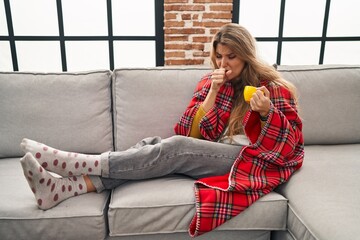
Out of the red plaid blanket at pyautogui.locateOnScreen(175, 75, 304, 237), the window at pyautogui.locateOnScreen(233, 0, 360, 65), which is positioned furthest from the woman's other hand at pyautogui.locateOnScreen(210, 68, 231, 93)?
the window at pyautogui.locateOnScreen(233, 0, 360, 65)

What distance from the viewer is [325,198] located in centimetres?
125

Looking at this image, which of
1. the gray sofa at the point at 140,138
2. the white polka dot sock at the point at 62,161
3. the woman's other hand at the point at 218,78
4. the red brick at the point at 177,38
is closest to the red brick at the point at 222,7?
the red brick at the point at 177,38

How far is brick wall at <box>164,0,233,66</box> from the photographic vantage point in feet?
7.57

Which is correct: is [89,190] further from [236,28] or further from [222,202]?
[236,28]

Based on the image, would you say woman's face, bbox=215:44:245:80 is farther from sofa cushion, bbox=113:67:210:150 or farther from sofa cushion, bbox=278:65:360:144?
sofa cushion, bbox=278:65:360:144

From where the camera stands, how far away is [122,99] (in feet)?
5.83

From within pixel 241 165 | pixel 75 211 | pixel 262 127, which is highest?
pixel 262 127

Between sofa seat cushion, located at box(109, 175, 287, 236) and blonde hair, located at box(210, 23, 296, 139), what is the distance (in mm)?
396

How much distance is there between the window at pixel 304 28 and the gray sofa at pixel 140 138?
2.80 ft

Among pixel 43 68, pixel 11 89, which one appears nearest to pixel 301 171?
pixel 11 89

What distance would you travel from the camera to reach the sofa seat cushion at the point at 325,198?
110 centimetres

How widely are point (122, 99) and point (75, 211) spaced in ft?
2.30

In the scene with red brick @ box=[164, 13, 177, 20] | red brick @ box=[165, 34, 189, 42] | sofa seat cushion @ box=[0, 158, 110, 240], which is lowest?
sofa seat cushion @ box=[0, 158, 110, 240]

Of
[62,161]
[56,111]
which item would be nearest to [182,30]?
[56,111]
